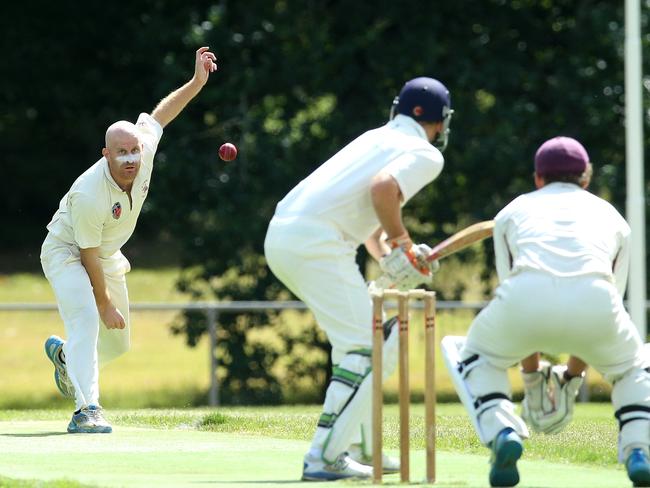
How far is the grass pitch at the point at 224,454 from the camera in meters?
6.52

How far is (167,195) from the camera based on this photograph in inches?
683

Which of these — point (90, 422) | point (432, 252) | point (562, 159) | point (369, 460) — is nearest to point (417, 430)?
point (90, 422)

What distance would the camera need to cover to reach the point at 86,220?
8641 mm

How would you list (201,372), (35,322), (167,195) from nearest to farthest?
1. (167,195)
2. (201,372)
3. (35,322)

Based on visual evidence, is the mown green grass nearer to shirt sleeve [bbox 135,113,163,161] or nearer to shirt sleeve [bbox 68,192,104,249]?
shirt sleeve [bbox 68,192,104,249]

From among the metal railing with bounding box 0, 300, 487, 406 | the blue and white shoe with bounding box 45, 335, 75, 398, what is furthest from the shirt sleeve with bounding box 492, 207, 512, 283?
the metal railing with bounding box 0, 300, 487, 406

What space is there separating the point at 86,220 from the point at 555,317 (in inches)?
137

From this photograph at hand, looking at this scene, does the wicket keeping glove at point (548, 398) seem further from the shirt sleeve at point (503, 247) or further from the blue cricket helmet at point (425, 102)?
the blue cricket helmet at point (425, 102)

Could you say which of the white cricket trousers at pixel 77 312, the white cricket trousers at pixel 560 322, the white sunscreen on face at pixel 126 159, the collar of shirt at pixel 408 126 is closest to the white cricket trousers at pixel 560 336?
the white cricket trousers at pixel 560 322

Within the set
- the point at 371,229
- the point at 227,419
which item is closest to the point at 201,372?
the point at 227,419

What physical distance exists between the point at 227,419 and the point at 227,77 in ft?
28.1

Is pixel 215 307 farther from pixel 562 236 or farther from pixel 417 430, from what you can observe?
pixel 562 236

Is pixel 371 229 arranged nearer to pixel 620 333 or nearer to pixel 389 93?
pixel 620 333

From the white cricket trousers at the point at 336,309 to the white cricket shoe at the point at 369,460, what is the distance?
0.62 feet
